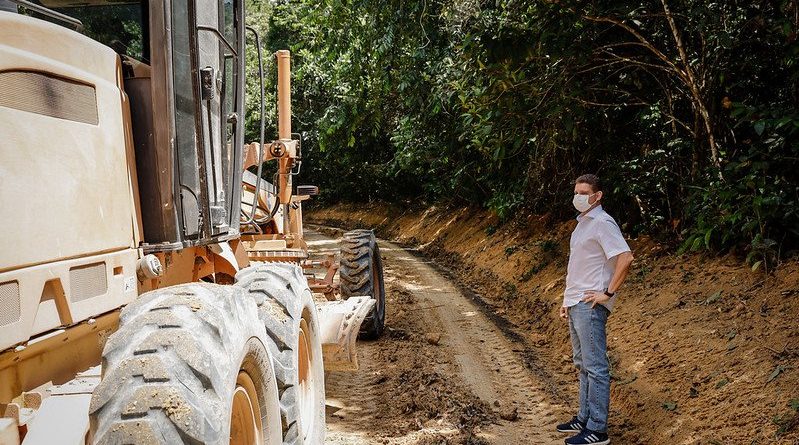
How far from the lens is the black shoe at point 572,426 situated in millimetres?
5633

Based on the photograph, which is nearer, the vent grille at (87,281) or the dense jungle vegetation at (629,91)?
the vent grille at (87,281)

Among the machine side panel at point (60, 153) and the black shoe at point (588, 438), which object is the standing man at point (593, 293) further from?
the machine side panel at point (60, 153)

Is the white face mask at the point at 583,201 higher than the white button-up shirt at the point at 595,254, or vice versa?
the white face mask at the point at 583,201

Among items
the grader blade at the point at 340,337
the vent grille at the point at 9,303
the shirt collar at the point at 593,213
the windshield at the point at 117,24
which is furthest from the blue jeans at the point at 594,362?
the vent grille at the point at 9,303

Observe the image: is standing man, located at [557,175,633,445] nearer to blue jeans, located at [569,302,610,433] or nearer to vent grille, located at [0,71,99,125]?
blue jeans, located at [569,302,610,433]

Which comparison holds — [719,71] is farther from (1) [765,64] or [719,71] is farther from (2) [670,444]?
(2) [670,444]

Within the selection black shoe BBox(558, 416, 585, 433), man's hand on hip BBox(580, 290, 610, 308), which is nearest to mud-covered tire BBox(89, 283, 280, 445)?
man's hand on hip BBox(580, 290, 610, 308)

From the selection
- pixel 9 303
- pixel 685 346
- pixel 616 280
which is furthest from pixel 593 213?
pixel 9 303

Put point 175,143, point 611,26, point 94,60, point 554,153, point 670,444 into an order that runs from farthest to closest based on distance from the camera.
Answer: point 554,153
point 611,26
point 670,444
point 175,143
point 94,60

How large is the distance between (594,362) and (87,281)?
3.88 metres

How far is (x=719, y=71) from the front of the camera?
327 inches

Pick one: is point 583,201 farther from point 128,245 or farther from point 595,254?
point 128,245

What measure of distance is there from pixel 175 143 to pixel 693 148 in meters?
7.41

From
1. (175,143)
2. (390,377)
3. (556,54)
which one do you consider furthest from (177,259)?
(556,54)
